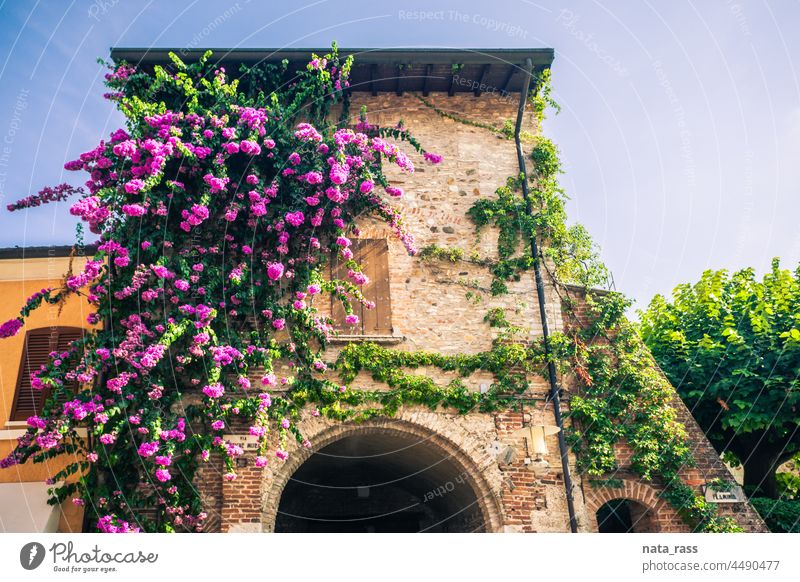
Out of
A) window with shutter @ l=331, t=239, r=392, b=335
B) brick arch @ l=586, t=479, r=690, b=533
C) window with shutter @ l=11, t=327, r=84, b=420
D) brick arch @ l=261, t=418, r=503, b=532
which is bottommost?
brick arch @ l=586, t=479, r=690, b=533

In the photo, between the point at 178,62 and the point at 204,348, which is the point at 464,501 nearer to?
the point at 204,348

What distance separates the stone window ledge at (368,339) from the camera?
378 inches

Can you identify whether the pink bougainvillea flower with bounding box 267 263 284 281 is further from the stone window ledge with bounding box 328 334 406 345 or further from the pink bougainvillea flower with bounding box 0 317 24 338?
the pink bougainvillea flower with bounding box 0 317 24 338

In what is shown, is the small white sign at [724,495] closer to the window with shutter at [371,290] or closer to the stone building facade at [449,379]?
the stone building facade at [449,379]

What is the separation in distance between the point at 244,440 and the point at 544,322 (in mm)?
4918

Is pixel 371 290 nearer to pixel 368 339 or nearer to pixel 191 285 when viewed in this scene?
pixel 368 339

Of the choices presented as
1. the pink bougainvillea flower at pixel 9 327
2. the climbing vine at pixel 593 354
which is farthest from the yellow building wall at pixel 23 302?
the climbing vine at pixel 593 354

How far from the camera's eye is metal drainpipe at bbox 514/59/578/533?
9.12m

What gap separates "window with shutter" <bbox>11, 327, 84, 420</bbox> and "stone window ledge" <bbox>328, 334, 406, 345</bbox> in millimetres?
3949

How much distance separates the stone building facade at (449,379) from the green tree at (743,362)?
3303 millimetres

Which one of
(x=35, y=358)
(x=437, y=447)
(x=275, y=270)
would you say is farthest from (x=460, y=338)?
(x=35, y=358)

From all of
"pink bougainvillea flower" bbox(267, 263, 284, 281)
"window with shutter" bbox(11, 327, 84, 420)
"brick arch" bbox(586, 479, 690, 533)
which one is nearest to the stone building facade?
"brick arch" bbox(586, 479, 690, 533)

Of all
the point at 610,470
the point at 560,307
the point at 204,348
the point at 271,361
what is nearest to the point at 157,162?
the point at 204,348
